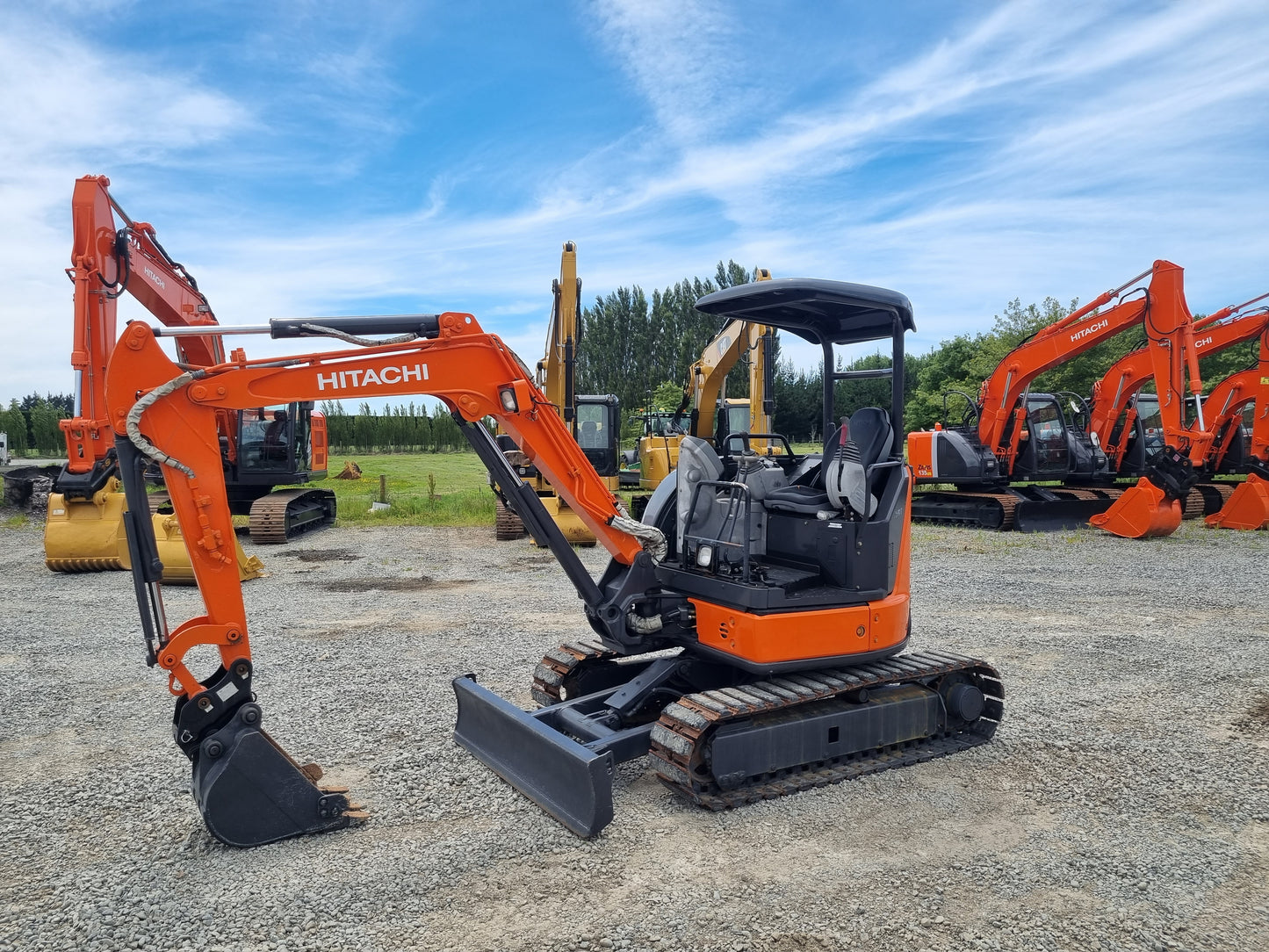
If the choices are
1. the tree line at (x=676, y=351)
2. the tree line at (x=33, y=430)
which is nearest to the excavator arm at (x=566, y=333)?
the tree line at (x=676, y=351)

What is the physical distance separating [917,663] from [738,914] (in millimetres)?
2404

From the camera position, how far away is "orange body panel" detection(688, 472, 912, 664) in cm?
Answer: 494

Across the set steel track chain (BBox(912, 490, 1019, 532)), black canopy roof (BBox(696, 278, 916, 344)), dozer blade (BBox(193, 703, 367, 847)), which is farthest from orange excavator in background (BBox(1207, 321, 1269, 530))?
dozer blade (BBox(193, 703, 367, 847))

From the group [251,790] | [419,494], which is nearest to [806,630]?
[251,790]

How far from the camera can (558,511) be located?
13789mm

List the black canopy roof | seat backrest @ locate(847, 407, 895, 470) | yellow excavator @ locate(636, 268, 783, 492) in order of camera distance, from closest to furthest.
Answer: the black canopy roof, seat backrest @ locate(847, 407, 895, 470), yellow excavator @ locate(636, 268, 783, 492)

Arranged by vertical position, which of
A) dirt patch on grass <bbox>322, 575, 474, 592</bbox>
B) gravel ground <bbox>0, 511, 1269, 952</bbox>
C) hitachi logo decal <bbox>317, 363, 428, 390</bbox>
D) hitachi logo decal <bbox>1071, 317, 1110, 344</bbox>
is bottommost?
gravel ground <bbox>0, 511, 1269, 952</bbox>

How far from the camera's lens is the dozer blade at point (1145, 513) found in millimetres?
14984

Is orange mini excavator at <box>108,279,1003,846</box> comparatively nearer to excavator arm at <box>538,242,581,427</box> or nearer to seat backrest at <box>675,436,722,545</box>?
seat backrest at <box>675,436,722,545</box>

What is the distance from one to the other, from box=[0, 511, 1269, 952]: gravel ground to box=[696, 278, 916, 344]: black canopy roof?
275cm

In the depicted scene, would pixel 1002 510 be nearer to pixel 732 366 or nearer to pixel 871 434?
pixel 732 366

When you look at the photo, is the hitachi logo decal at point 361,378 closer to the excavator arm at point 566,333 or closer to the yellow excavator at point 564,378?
the yellow excavator at point 564,378

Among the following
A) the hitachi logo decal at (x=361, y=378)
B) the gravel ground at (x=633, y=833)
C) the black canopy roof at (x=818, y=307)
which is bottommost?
the gravel ground at (x=633, y=833)

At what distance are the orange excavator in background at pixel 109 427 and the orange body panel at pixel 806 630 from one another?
261 inches
